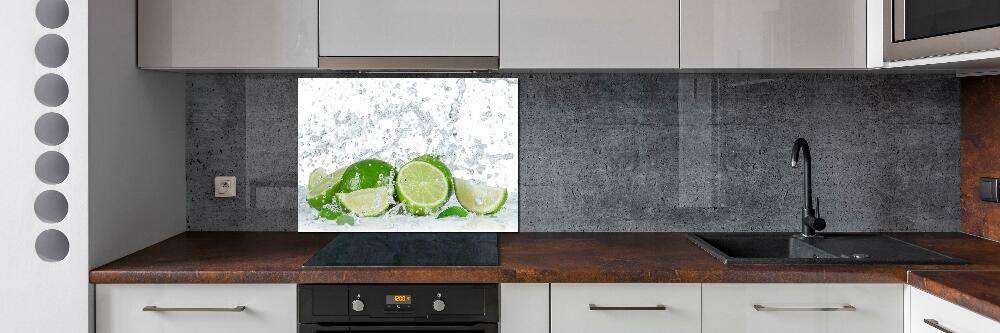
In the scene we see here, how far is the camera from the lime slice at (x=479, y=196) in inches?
98.0

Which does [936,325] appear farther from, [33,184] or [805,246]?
[33,184]

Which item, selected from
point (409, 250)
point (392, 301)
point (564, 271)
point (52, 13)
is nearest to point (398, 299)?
point (392, 301)

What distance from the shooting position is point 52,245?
75.3 inches

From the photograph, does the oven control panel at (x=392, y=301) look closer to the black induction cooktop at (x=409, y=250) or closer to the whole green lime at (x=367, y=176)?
the black induction cooktop at (x=409, y=250)

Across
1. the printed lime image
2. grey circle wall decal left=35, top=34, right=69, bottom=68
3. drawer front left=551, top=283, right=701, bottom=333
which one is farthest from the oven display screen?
grey circle wall decal left=35, top=34, right=69, bottom=68

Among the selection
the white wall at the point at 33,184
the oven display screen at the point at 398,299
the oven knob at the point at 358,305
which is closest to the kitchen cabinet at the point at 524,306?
the oven display screen at the point at 398,299

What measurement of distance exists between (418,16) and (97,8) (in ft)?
2.70

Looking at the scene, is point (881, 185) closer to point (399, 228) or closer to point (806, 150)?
point (806, 150)

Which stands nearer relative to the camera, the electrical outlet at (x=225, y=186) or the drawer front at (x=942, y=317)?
the drawer front at (x=942, y=317)

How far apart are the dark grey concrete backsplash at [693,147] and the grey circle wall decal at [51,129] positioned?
587mm

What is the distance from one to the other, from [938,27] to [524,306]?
1272 millimetres

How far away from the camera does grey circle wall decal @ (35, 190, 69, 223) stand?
188 centimetres

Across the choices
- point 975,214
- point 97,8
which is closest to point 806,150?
point 975,214

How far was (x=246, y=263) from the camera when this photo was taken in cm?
191
